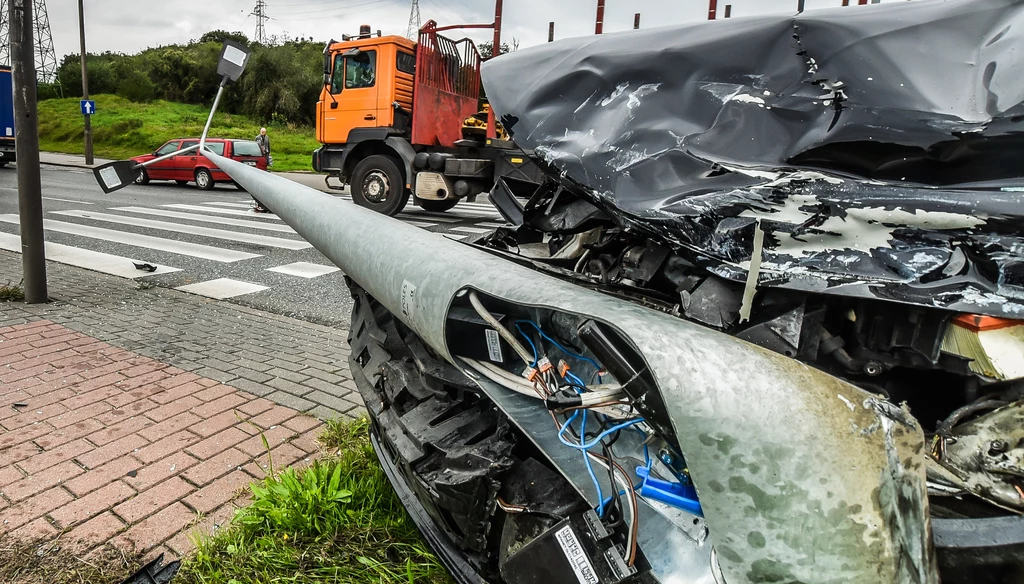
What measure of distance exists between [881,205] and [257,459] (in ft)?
8.28

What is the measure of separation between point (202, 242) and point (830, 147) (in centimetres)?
852

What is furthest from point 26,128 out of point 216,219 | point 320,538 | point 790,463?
point 216,219

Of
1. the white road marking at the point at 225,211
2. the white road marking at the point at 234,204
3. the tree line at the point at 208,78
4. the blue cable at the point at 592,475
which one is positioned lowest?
the white road marking at the point at 225,211

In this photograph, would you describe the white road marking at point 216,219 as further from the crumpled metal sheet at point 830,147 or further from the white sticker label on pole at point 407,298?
the crumpled metal sheet at point 830,147

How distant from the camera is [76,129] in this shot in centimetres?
3516

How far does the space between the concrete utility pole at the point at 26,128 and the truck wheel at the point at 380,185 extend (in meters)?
6.67

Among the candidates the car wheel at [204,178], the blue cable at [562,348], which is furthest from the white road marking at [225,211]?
the blue cable at [562,348]

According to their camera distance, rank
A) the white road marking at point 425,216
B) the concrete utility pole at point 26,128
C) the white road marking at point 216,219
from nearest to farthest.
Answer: the concrete utility pole at point 26,128 → the white road marking at point 216,219 → the white road marking at point 425,216

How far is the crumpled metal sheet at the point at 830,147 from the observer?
3.86 feet

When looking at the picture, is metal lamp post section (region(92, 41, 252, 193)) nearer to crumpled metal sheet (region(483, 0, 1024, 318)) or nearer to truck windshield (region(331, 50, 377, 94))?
crumpled metal sheet (region(483, 0, 1024, 318))

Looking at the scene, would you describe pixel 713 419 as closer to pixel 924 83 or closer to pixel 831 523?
pixel 831 523

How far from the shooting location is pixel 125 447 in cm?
272

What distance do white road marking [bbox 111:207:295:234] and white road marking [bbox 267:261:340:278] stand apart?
2.40 metres

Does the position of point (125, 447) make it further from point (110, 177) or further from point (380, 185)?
point (380, 185)
